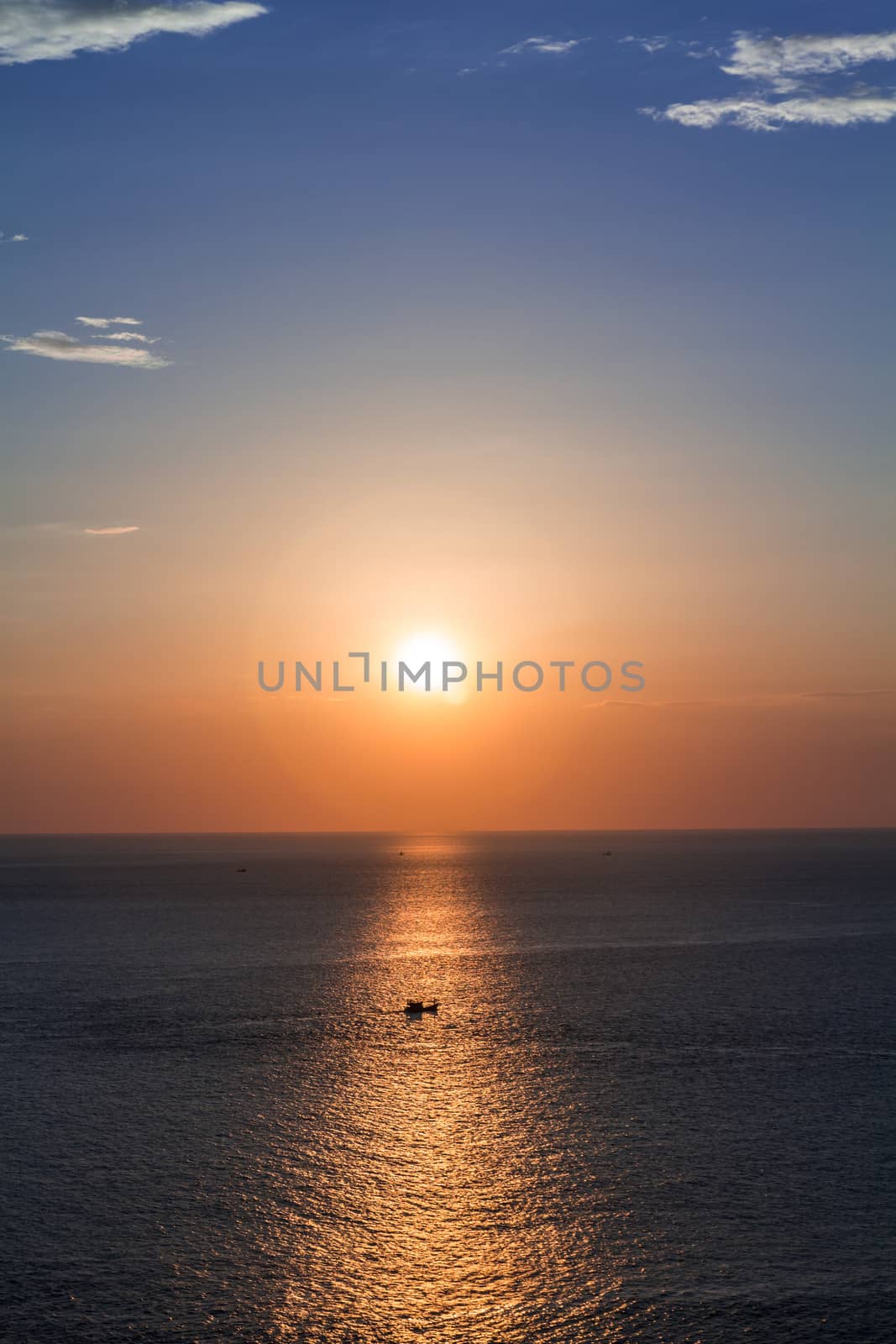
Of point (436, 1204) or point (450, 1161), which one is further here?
point (450, 1161)

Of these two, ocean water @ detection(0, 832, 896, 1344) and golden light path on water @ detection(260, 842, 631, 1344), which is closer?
golden light path on water @ detection(260, 842, 631, 1344)

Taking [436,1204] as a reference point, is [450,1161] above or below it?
above

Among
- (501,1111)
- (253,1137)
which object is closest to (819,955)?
(501,1111)

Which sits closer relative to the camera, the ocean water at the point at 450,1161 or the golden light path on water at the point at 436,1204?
the golden light path on water at the point at 436,1204

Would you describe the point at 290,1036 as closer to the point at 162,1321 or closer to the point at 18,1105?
the point at 18,1105
